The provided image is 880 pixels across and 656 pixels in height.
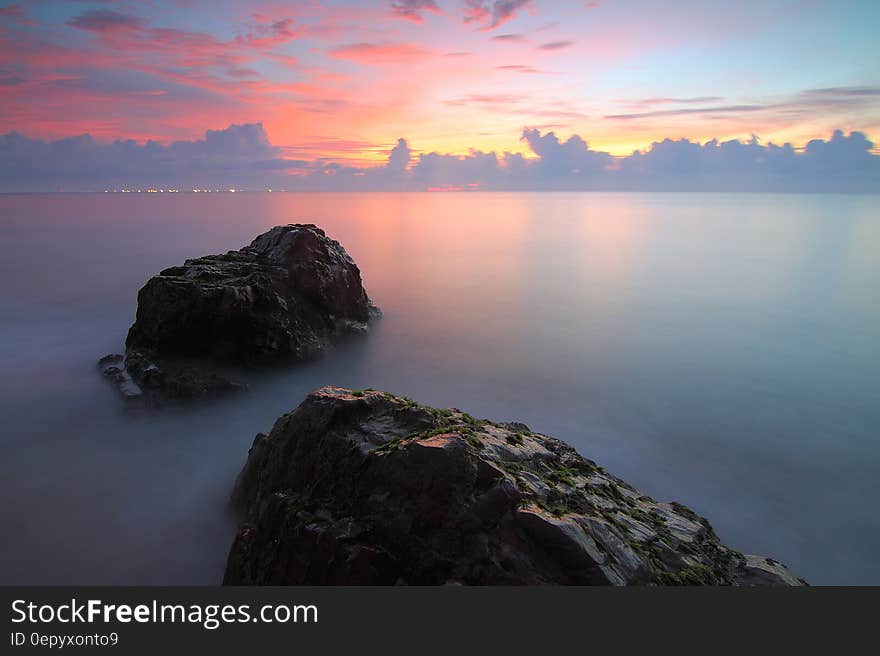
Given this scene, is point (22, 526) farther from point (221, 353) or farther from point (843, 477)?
point (843, 477)

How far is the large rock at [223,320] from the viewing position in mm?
13109

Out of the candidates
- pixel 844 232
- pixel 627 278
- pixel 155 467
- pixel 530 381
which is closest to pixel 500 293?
pixel 627 278

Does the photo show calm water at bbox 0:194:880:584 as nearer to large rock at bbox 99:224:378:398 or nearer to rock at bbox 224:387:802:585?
large rock at bbox 99:224:378:398

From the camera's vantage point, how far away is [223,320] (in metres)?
13.8

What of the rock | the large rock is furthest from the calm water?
the rock

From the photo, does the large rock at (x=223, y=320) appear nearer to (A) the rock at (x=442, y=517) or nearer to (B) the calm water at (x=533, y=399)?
(B) the calm water at (x=533, y=399)

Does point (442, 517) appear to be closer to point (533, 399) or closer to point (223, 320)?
point (533, 399)

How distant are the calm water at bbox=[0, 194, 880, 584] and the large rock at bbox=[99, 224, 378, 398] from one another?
Answer: 764 mm

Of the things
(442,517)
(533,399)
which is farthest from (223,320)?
(442,517)

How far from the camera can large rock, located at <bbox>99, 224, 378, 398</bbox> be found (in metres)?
13.1

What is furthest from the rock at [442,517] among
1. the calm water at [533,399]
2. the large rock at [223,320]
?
the large rock at [223,320]

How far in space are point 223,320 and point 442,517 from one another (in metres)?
11.1

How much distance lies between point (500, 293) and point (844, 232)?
175 feet

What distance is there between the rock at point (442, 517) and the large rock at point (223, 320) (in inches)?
299
